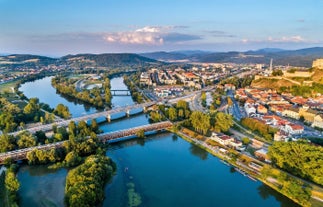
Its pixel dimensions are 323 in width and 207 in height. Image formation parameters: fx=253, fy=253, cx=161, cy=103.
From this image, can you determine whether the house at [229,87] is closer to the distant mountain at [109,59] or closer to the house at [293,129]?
the house at [293,129]

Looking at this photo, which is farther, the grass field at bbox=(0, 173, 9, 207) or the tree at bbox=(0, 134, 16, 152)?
the tree at bbox=(0, 134, 16, 152)

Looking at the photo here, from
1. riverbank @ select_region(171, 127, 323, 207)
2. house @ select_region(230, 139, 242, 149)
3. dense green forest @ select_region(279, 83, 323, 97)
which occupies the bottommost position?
riverbank @ select_region(171, 127, 323, 207)

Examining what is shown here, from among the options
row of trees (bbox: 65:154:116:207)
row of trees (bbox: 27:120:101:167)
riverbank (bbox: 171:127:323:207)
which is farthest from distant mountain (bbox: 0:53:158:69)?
row of trees (bbox: 65:154:116:207)

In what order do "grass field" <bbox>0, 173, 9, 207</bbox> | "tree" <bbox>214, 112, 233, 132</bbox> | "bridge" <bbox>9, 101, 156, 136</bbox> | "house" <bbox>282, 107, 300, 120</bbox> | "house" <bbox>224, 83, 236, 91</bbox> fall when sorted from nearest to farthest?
"grass field" <bbox>0, 173, 9, 207</bbox> < "tree" <bbox>214, 112, 233, 132</bbox> < "bridge" <bbox>9, 101, 156, 136</bbox> < "house" <bbox>282, 107, 300, 120</bbox> < "house" <bbox>224, 83, 236, 91</bbox>

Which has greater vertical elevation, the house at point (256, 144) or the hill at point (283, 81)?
the hill at point (283, 81)

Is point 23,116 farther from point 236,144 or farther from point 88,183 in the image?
point 236,144

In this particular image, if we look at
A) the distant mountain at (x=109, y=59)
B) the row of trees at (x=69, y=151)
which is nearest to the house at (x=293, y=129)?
the row of trees at (x=69, y=151)

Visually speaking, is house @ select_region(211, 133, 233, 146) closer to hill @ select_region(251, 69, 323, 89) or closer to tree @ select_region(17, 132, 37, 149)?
tree @ select_region(17, 132, 37, 149)
